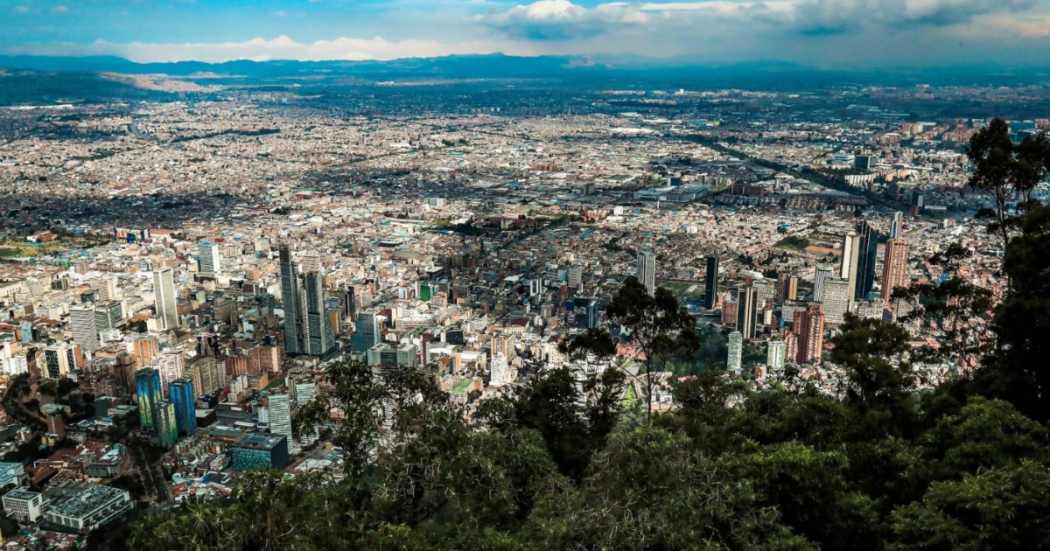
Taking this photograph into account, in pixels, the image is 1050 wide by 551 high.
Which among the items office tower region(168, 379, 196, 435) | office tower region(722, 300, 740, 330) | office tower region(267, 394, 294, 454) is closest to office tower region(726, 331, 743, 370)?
office tower region(722, 300, 740, 330)

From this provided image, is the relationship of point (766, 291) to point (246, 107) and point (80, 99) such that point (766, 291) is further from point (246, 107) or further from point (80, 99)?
point (80, 99)

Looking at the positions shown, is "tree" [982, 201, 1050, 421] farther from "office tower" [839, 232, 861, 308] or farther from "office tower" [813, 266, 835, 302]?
"office tower" [839, 232, 861, 308]

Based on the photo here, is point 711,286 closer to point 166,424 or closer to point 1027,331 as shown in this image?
point 166,424

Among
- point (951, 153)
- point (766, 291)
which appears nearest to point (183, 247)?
point (766, 291)

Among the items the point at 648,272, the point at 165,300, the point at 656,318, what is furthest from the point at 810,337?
the point at 165,300

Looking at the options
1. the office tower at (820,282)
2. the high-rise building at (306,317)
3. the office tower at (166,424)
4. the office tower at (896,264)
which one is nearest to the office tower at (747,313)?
the office tower at (820,282)
